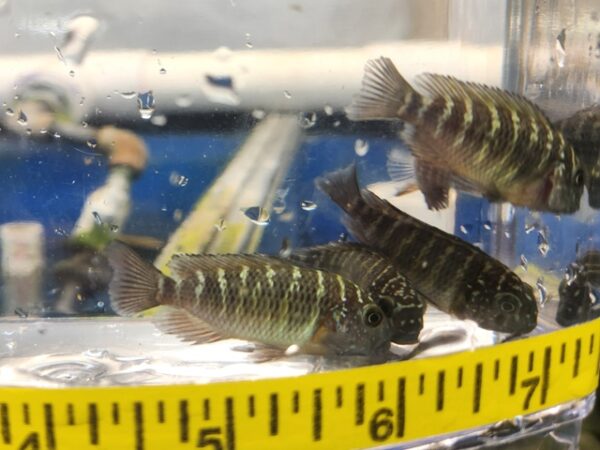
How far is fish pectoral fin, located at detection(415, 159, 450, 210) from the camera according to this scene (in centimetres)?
50

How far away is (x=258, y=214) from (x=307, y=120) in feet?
0.25

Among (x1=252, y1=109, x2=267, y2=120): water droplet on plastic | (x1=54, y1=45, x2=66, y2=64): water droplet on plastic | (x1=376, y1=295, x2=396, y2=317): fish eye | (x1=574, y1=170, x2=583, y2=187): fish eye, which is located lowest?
(x1=376, y1=295, x2=396, y2=317): fish eye

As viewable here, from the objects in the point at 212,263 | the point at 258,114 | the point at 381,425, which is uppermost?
the point at 258,114

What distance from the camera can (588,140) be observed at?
1.85ft

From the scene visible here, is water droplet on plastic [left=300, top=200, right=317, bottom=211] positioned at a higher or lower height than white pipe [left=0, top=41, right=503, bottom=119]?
lower

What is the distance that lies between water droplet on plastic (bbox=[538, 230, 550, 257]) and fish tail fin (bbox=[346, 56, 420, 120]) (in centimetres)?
18

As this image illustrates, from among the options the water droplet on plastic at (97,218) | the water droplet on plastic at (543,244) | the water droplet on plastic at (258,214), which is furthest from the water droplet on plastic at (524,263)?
the water droplet on plastic at (97,218)

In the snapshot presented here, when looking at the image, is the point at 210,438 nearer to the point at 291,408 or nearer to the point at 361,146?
the point at 291,408

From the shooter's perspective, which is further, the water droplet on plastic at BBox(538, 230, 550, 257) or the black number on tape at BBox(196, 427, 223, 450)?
the water droplet on plastic at BBox(538, 230, 550, 257)

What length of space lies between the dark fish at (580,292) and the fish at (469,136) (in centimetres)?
10

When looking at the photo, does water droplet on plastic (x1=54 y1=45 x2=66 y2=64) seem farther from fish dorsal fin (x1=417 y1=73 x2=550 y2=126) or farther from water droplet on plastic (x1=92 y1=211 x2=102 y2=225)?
fish dorsal fin (x1=417 y1=73 x2=550 y2=126)

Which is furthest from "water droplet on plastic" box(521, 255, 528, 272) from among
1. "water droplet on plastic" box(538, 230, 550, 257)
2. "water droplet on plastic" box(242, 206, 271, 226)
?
"water droplet on plastic" box(242, 206, 271, 226)

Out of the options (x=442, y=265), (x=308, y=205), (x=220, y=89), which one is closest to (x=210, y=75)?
(x=220, y=89)

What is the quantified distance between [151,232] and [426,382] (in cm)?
21
